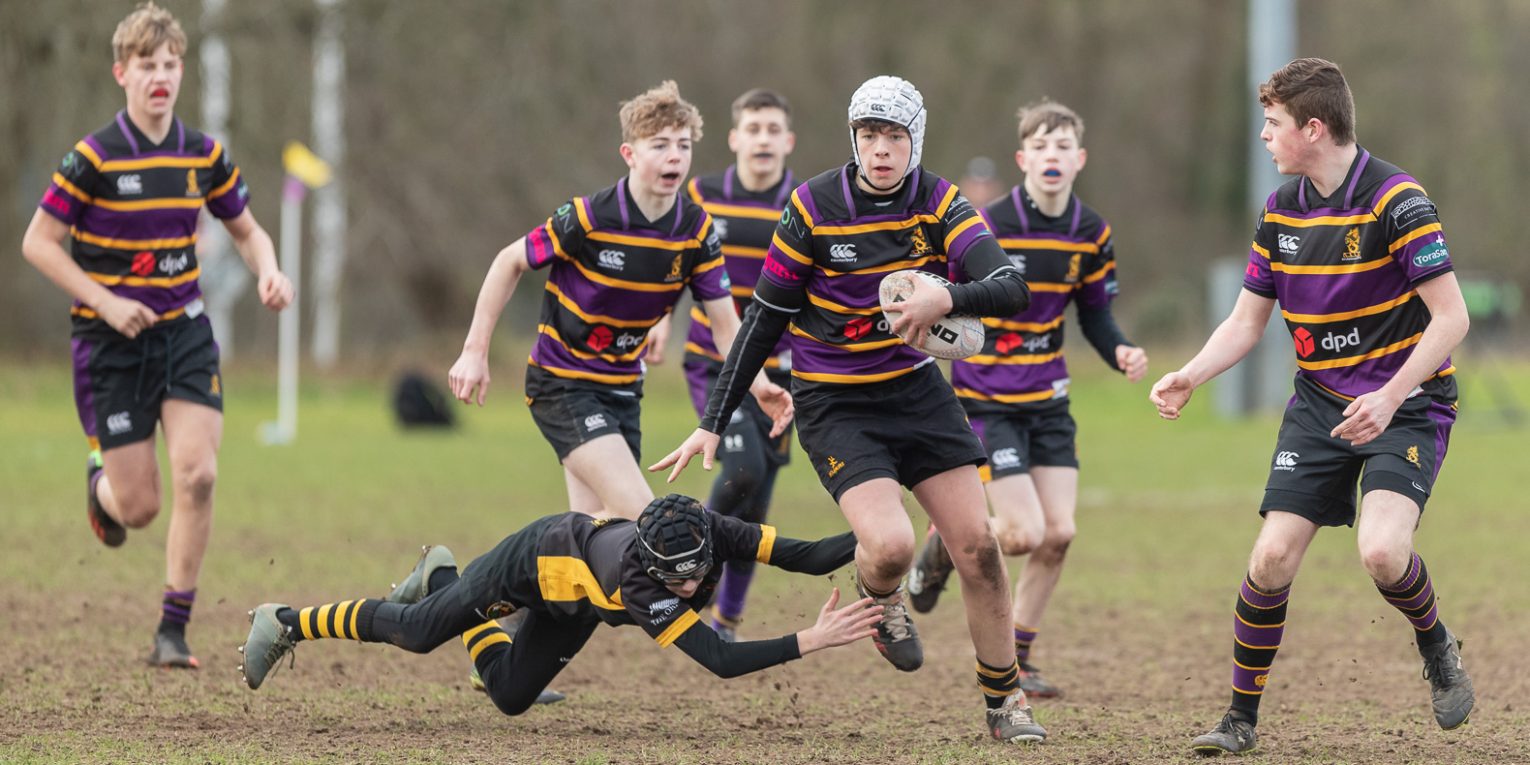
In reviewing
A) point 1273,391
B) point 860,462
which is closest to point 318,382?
point 1273,391

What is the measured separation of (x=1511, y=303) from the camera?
2997 centimetres

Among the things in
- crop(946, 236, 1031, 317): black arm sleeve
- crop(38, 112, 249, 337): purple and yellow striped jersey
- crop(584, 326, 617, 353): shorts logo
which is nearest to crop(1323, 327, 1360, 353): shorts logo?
crop(946, 236, 1031, 317): black arm sleeve

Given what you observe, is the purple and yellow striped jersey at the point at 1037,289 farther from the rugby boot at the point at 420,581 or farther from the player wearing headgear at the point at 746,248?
the rugby boot at the point at 420,581

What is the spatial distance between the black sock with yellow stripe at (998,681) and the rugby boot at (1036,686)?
1044 mm

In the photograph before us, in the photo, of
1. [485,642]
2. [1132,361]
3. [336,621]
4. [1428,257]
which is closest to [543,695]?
[485,642]

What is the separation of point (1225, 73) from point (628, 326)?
108ft

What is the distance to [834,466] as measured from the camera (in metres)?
5.84

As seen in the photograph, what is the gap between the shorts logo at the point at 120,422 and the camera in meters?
7.24

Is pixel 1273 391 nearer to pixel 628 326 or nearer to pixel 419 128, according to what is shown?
pixel 419 128

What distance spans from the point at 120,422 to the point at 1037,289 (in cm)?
381

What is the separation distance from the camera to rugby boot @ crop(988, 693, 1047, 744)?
588 centimetres

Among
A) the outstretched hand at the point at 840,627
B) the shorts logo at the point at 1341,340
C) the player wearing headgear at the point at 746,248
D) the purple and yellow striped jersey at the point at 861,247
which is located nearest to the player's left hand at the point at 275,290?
the player wearing headgear at the point at 746,248

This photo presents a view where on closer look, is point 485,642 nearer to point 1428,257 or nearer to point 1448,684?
point 1448,684

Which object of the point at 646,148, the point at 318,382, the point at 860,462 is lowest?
the point at 318,382
